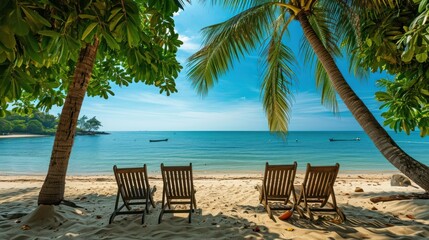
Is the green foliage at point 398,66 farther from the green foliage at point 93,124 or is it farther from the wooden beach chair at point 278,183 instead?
the green foliage at point 93,124

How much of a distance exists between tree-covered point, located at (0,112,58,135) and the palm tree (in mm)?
78360

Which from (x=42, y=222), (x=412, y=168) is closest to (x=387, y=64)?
(x=412, y=168)

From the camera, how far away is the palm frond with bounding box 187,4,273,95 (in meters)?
4.94

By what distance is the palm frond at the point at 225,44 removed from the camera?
494 centimetres

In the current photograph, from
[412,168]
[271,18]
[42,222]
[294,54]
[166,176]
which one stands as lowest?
[42,222]

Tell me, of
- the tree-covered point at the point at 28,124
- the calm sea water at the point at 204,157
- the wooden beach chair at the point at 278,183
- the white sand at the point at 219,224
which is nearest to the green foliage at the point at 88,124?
the tree-covered point at the point at 28,124

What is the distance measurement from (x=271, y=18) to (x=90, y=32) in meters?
4.63

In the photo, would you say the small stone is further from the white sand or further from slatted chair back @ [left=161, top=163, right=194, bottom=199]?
slatted chair back @ [left=161, top=163, right=194, bottom=199]

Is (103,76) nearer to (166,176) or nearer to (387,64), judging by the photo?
(166,176)

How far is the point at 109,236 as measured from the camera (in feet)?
10.7

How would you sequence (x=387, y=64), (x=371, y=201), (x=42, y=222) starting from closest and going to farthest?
(x=387, y=64) → (x=42, y=222) → (x=371, y=201)

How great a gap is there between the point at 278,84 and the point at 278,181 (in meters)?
2.61

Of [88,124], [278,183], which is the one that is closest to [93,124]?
[88,124]

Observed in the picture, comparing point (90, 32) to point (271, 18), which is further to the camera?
point (271, 18)
